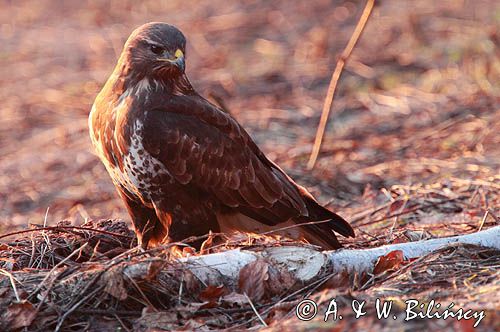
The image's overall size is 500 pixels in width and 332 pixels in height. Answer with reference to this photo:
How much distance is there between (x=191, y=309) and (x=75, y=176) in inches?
223

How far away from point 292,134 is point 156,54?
4731mm

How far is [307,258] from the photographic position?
5.07 metres

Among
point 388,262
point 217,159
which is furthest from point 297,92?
point 388,262

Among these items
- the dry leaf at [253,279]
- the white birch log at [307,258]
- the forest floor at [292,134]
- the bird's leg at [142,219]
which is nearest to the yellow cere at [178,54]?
the bird's leg at [142,219]

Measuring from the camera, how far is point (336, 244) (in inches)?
243

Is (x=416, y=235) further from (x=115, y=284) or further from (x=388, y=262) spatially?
(x=115, y=284)

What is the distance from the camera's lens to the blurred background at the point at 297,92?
344 inches

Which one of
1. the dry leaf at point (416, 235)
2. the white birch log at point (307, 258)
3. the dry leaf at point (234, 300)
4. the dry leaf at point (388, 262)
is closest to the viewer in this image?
the dry leaf at point (234, 300)

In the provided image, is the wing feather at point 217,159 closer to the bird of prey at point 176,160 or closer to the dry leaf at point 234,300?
the bird of prey at point 176,160

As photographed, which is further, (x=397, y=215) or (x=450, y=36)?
(x=450, y=36)

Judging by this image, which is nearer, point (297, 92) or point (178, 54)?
point (178, 54)

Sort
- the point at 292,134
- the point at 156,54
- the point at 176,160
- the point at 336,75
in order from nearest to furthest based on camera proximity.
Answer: the point at 176,160, the point at 156,54, the point at 336,75, the point at 292,134

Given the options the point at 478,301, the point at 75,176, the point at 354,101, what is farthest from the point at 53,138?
the point at 478,301

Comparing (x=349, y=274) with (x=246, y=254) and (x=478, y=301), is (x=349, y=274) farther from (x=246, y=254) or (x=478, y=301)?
(x=478, y=301)
